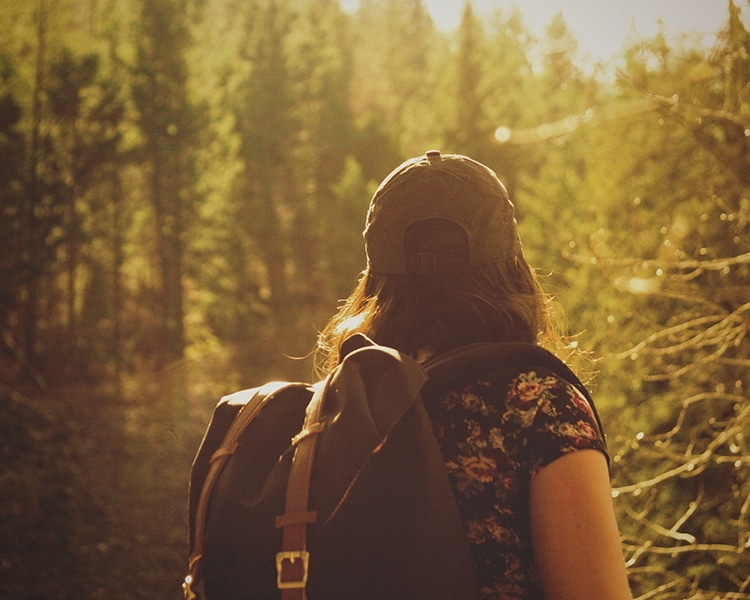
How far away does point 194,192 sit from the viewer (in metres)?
19.7

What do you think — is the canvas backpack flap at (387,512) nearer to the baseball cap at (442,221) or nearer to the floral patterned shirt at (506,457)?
the floral patterned shirt at (506,457)

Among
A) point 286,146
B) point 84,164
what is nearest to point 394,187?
point 84,164

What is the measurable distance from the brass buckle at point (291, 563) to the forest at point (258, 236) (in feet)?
3.18

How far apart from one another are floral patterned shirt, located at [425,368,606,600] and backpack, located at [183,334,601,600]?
0.04 meters

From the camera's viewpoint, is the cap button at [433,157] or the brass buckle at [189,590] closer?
the brass buckle at [189,590]

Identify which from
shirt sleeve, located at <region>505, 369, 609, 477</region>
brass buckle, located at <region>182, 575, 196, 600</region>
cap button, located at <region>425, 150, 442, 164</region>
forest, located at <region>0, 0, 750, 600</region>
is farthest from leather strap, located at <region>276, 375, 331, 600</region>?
forest, located at <region>0, 0, 750, 600</region>

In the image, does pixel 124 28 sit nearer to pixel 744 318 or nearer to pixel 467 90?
pixel 467 90

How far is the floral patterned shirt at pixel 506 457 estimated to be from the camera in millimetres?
1223

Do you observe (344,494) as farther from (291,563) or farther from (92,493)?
(92,493)

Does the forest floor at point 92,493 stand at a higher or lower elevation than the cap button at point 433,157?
lower

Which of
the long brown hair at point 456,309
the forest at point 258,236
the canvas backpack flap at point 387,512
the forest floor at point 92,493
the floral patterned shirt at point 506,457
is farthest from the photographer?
the forest floor at point 92,493

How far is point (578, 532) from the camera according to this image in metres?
1.16

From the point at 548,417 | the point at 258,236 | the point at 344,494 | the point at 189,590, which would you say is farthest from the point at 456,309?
the point at 258,236

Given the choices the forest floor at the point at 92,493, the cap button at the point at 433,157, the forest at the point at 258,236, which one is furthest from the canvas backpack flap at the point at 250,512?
the forest floor at the point at 92,493
